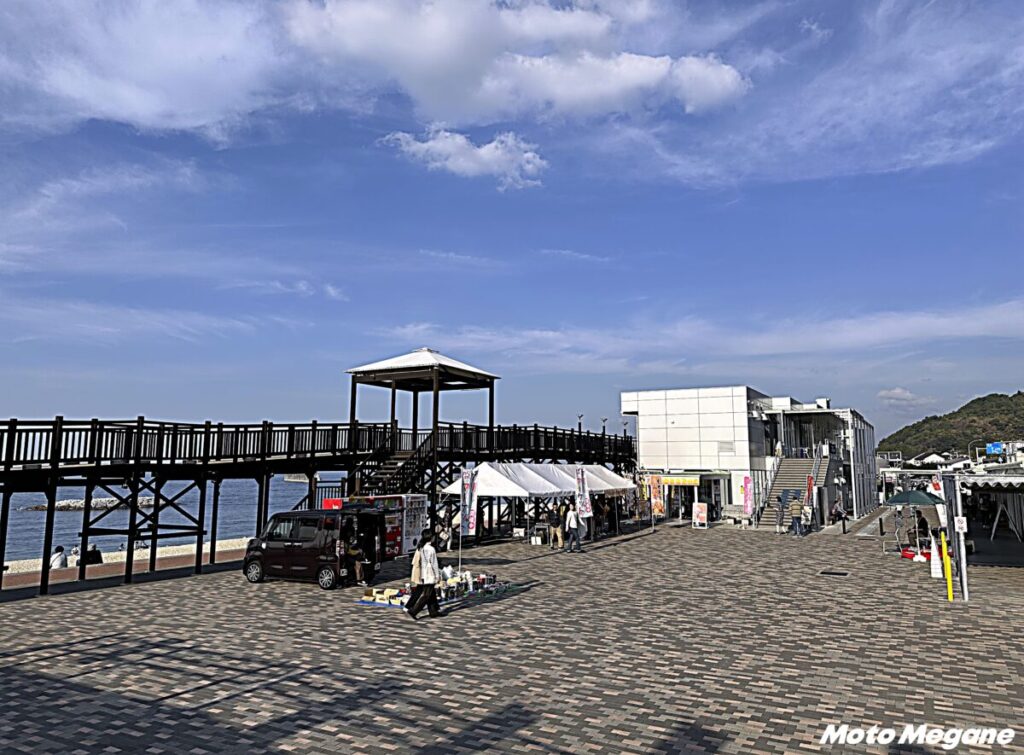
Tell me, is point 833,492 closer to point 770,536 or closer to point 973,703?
Result: point 770,536

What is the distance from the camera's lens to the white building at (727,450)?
126 ft

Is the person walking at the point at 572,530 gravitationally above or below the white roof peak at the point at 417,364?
below

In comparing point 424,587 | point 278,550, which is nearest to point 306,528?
point 278,550

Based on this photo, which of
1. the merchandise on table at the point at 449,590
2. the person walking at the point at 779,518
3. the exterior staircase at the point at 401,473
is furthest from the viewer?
the person walking at the point at 779,518

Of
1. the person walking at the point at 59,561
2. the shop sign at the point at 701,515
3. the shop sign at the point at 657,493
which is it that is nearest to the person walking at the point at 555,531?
the shop sign at the point at 657,493

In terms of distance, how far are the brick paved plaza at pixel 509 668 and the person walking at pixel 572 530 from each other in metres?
7.05

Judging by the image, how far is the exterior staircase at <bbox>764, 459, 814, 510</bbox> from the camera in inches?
1405

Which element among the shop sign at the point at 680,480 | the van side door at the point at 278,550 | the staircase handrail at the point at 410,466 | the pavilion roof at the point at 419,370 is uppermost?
the pavilion roof at the point at 419,370

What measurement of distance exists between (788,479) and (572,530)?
737 inches

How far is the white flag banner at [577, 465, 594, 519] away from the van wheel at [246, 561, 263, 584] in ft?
35.6

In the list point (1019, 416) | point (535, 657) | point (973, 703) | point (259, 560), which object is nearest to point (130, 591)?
point (259, 560)

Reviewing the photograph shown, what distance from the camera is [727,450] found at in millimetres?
38969

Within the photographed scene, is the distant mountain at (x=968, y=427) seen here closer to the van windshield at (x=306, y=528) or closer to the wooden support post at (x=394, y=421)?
the wooden support post at (x=394, y=421)

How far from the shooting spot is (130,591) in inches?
613
